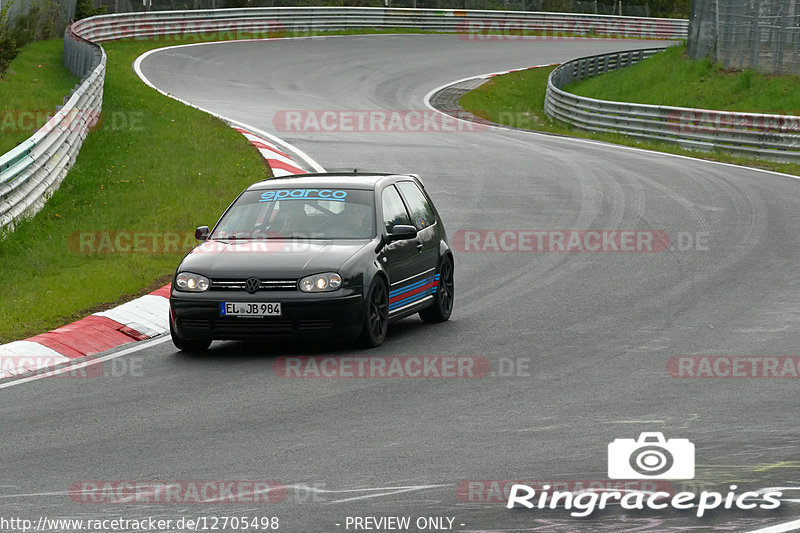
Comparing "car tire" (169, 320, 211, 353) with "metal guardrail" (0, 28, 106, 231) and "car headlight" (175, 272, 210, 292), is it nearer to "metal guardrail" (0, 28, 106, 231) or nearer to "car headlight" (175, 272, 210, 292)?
"car headlight" (175, 272, 210, 292)

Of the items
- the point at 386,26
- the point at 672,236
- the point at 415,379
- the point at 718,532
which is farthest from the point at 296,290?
the point at 386,26

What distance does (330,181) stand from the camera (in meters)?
12.4

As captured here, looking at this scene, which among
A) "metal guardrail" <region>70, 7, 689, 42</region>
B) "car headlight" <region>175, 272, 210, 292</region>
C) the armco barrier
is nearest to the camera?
"car headlight" <region>175, 272, 210, 292</region>

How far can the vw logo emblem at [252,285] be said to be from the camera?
34.6ft

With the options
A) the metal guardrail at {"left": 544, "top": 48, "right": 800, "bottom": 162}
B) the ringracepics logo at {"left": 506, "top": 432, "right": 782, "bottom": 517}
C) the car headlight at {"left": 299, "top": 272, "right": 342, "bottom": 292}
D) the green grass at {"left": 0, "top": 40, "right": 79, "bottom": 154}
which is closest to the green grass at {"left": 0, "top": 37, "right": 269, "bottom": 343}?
the green grass at {"left": 0, "top": 40, "right": 79, "bottom": 154}

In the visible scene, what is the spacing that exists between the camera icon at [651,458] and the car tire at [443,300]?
4.92 metres

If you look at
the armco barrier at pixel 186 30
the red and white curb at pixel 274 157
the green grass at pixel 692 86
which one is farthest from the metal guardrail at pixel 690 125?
the armco barrier at pixel 186 30

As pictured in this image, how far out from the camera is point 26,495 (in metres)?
6.55

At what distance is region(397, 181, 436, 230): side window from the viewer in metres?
12.7

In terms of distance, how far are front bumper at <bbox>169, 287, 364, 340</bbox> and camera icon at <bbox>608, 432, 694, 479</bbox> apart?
351 cm

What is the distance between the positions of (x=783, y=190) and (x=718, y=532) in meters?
16.5

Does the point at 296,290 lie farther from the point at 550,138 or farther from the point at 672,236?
the point at 550,138

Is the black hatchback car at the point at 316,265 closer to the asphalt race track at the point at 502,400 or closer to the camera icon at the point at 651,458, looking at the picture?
the asphalt race track at the point at 502,400

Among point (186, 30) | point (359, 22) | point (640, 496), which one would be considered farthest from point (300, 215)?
point (359, 22)
